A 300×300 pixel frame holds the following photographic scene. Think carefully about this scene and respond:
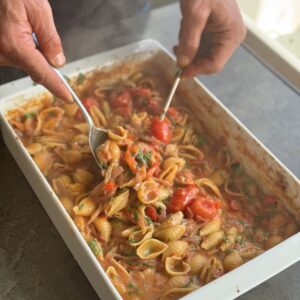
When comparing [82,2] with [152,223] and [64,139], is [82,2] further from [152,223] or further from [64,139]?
[152,223]

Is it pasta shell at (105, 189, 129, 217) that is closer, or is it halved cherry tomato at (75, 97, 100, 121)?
pasta shell at (105, 189, 129, 217)

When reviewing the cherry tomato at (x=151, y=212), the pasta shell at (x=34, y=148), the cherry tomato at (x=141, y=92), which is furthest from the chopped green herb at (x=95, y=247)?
the cherry tomato at (x=141, y=92)

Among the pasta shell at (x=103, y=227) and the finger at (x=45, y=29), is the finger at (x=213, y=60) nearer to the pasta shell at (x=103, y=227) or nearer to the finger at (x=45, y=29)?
the finger at (x=45, y=29)

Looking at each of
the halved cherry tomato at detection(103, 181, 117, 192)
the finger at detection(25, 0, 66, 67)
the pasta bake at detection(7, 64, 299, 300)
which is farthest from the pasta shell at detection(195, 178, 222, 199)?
the finger at detection(25, 0, 66, 67)

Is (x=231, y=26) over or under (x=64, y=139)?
over

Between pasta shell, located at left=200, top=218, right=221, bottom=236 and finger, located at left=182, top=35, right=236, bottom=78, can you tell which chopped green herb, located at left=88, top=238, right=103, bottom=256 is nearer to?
pasta shell, located at left=200, top=218, right=221, bottom=236

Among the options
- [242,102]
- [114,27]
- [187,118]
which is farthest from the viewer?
[114,27]

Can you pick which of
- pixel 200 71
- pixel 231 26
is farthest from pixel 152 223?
pixel 231 26
